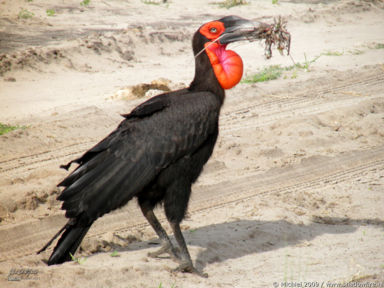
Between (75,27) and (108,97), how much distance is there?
4.38m

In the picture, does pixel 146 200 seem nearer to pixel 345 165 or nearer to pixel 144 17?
pixel 345 165

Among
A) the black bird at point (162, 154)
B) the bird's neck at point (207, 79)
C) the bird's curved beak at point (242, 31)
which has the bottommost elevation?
the black bird at point (162, 154)

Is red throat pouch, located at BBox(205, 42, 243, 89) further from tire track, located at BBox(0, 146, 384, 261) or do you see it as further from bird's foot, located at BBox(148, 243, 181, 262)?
tire track, located at BBox(0, 146, 384, 261)

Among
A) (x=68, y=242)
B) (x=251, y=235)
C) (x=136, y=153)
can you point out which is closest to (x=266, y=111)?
(x=251, y=235)

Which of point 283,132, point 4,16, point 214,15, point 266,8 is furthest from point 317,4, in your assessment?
point 283,132

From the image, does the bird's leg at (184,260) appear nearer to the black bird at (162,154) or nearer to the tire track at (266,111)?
the black bird at (162,154)

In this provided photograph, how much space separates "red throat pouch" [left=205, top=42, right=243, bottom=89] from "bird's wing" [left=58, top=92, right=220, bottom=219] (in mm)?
197

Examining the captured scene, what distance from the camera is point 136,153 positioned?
4.02 m

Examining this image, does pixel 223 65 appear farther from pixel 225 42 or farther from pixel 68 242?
pixel 68 242

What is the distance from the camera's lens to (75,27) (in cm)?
1213

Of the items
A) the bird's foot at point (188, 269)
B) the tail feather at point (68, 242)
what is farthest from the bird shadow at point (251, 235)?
the tail feather at point (68, 242)

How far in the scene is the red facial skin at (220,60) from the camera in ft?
14.1

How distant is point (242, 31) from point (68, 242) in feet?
7.23

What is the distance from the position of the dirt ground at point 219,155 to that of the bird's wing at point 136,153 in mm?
540
